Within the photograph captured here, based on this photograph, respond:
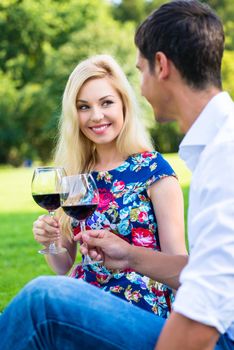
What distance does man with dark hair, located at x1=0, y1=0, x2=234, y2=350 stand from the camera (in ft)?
6.40

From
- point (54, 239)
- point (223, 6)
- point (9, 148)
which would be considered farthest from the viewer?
point (223, 6)

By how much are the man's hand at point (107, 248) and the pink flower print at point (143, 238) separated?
57 cm

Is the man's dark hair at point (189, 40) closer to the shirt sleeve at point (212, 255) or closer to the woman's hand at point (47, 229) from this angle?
the shirt sleeve at point (212, 255)

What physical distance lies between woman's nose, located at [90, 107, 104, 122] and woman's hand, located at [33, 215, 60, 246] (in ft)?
2.07

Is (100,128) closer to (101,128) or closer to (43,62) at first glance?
(101,128)

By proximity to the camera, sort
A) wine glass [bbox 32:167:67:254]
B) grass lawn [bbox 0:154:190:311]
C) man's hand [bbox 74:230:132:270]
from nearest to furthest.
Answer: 1. man's hand [bbox 74:230:132:270]
2. wine glass [bbox 32:167:67:254]
3. grass lawn [bbox 0:154:190:311]

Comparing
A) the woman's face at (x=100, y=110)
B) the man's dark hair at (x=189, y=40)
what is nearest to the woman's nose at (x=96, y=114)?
the woman's face at (x=100, y=110)

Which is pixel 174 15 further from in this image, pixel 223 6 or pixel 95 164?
pixel 223 6

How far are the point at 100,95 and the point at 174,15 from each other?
5.03 feet

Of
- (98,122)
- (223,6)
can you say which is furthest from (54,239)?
(223,6)

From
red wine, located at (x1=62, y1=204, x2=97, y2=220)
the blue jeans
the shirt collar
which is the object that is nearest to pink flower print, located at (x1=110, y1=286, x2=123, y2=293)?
red wine, located at (x1=62, y1=204, x2=97, y2=220)

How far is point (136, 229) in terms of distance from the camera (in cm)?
347

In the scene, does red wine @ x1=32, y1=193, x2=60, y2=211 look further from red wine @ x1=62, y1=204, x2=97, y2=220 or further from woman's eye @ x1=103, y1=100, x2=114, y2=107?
woman's eye @ x1=103, y1=100, x2=114, y2=107

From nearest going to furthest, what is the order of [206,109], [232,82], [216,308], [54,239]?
1. [216,308]
2. [206,109]
3. [54,239]
4. [232,82]
